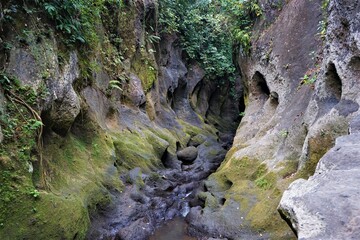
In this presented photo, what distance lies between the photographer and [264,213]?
7.00 meters

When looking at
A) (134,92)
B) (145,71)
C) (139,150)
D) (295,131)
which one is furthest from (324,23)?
(145,71)

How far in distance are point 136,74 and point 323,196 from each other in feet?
42.5

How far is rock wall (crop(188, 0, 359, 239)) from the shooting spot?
6.21 metres

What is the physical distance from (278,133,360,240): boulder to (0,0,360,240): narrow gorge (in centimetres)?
1

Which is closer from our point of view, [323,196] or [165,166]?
[323,196]

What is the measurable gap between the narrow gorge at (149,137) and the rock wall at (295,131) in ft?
0.11

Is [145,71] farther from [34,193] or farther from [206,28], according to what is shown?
[34,193]

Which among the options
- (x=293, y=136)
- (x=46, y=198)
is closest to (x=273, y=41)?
(x=293, y=136)

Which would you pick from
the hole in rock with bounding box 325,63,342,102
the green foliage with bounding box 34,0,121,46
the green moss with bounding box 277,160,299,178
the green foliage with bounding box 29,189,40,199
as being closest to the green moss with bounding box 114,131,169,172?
the green foliage with bounding box 34,0,121,46

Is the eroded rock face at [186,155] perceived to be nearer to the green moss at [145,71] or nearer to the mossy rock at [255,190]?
the mossy rock at [255,190]

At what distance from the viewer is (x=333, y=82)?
24.2 ft

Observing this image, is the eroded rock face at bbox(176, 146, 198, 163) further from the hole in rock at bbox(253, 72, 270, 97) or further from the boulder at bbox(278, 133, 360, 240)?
the boulder at bbox(278, 133, 360, 240)

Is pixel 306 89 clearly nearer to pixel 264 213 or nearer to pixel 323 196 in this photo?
pixel 264 213

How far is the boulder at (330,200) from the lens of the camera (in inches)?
102
